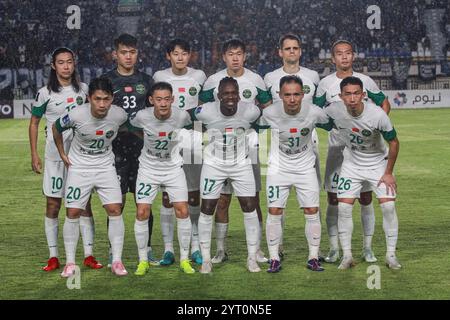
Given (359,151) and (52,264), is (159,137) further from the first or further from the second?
(359,151)

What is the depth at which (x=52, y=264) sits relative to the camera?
8.37 metres

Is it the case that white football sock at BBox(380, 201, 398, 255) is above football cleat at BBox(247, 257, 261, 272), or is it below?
above

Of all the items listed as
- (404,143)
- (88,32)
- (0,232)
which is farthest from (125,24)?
(0,232)

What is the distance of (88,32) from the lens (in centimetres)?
3816

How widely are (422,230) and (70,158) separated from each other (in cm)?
448

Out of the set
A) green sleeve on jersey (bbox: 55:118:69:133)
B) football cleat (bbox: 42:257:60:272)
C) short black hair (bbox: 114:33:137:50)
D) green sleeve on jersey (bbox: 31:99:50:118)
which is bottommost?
football cleat (bbox: 42:257:60:272)

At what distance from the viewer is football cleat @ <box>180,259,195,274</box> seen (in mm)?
8094

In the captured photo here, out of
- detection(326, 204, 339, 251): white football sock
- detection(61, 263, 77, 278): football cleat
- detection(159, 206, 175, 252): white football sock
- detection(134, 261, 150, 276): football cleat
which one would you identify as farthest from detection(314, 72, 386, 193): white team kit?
detection(61, 263, 77, 278): football cleat

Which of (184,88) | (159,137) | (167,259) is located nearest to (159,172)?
(159,137)

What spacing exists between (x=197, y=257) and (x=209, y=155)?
114 cm

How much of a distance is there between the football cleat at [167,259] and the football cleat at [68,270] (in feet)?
2.99

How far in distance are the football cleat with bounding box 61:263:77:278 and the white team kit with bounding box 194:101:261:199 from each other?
1383 mm

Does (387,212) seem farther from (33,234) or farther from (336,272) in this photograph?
(33,234)

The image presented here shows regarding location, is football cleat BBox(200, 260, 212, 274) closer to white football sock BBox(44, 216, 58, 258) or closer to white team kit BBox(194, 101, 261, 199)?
white team kit BBox(194, 101, 261, 199)
